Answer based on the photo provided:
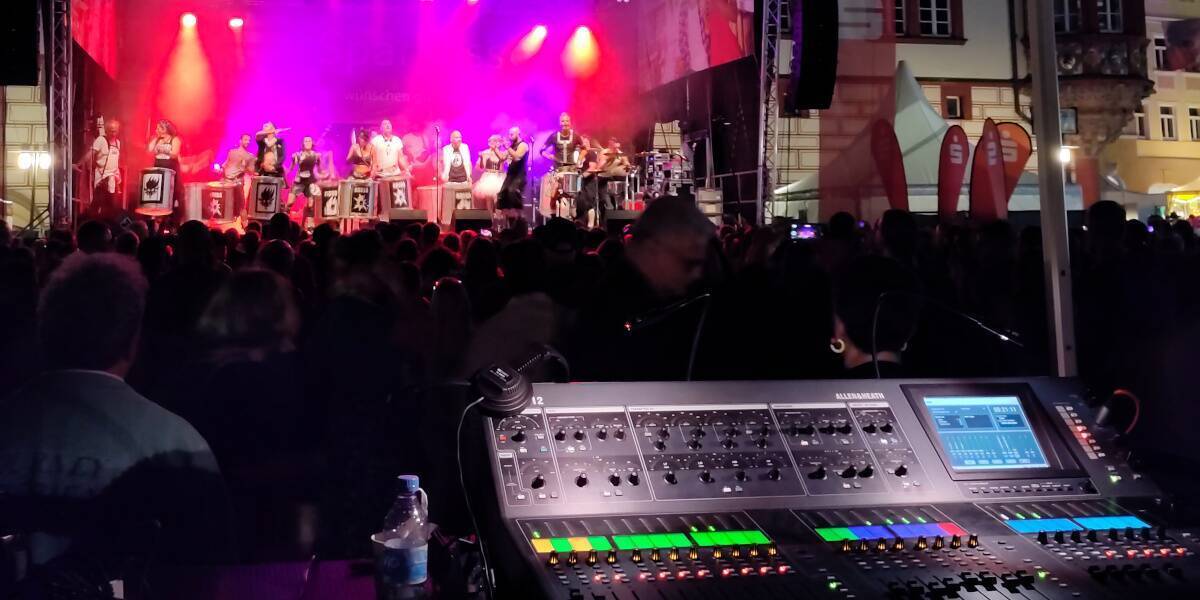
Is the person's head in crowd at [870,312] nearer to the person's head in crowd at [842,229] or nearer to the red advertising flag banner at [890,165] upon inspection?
the person's head in crowd at [842,229]

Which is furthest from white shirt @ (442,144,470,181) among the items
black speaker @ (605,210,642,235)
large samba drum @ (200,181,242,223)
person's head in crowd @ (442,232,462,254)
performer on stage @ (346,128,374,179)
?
person's head in crowd @ (442,232,462,254)

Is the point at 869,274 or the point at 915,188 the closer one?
the point at 869,274

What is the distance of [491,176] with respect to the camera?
17047mm

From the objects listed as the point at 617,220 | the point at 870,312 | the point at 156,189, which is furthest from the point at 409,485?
the point at 156,189

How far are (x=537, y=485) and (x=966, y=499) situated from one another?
65 cm

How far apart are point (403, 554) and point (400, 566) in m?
0.02

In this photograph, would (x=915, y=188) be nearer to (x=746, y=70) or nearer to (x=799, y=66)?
(x=746, y=70)

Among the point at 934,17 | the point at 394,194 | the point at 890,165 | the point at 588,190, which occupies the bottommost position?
the point at 890,165

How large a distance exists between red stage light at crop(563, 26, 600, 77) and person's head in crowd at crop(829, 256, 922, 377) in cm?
1677

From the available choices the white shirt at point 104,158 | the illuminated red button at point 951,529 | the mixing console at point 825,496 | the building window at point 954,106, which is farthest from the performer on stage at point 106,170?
the building window at point 954,106

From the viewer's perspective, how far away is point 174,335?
3990mm

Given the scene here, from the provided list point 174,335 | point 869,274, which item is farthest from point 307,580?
point 174,335

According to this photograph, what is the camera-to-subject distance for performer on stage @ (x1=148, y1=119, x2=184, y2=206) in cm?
1580

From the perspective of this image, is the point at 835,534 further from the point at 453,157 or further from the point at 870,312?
the point at 453,157
